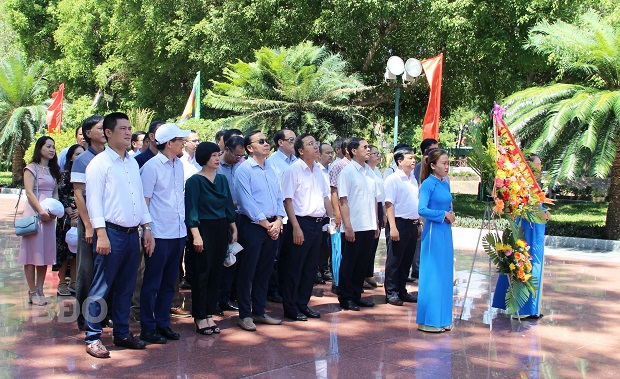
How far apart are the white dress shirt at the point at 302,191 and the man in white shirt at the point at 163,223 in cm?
126

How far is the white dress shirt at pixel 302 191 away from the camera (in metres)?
6.83

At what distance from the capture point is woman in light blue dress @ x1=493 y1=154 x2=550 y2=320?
728 cm

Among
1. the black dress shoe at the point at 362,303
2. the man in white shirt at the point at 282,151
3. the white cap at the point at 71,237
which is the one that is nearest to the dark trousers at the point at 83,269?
the white cap at the point at 71,237

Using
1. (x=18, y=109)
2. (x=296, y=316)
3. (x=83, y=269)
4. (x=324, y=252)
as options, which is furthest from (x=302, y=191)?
(x=18, y=109)

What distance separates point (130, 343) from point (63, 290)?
262cm

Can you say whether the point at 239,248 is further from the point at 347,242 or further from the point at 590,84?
the point at 590,84

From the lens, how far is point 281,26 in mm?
19234

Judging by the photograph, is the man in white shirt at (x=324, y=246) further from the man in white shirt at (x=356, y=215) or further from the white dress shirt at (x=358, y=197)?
the white dress shirt at (x=358, y=197)

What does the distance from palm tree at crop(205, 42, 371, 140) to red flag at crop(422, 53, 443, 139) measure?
11.8ft

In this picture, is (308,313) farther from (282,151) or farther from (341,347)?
(282,151)

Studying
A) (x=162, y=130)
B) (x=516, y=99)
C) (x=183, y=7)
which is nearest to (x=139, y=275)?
(x=162, y=130)

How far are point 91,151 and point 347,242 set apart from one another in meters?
2.89

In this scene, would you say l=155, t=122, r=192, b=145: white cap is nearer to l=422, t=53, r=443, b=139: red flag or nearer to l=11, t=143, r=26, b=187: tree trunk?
l=422, t=53, r=443, b=139: red flag

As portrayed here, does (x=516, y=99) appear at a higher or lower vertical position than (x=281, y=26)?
lower
